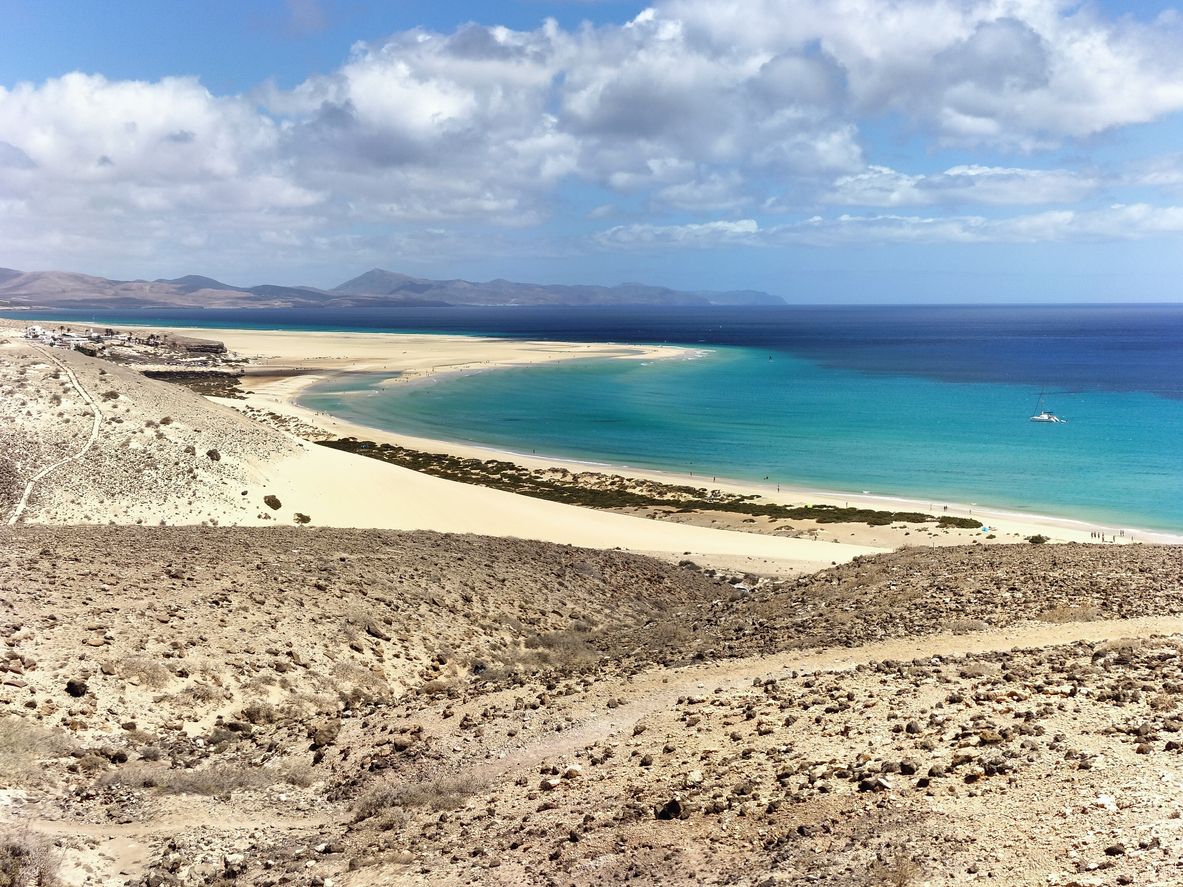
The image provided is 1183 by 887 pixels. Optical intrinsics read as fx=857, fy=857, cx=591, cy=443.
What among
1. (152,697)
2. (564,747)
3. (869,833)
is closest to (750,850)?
(869,833)

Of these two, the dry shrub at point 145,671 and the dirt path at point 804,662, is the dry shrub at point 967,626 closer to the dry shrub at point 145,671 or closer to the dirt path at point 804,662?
the dirt path at point 804,662

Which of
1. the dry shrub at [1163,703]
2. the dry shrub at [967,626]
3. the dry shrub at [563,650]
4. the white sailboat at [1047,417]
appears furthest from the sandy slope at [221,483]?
the white sailboat at [1047,417]

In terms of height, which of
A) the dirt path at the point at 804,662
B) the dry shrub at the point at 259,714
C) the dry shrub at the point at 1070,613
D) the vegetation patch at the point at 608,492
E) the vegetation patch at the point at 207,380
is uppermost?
the vegetation patch at the point at 207,380

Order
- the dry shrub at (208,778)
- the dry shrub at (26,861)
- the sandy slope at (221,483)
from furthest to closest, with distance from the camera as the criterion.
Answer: the sandy slope at (221,483) < the dry shrub at (208,778) < the dry shrub at (26,861)

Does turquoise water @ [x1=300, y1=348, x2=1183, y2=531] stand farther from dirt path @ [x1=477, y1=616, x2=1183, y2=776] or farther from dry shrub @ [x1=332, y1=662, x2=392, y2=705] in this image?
dry shrub @ [x1=332, y1=662, x2=392, y2=705]

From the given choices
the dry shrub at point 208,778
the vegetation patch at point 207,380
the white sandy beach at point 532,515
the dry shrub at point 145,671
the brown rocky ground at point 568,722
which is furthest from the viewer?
the vegetation patch at point 207,380

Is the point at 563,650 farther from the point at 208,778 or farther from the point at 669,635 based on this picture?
the point at 208,778
